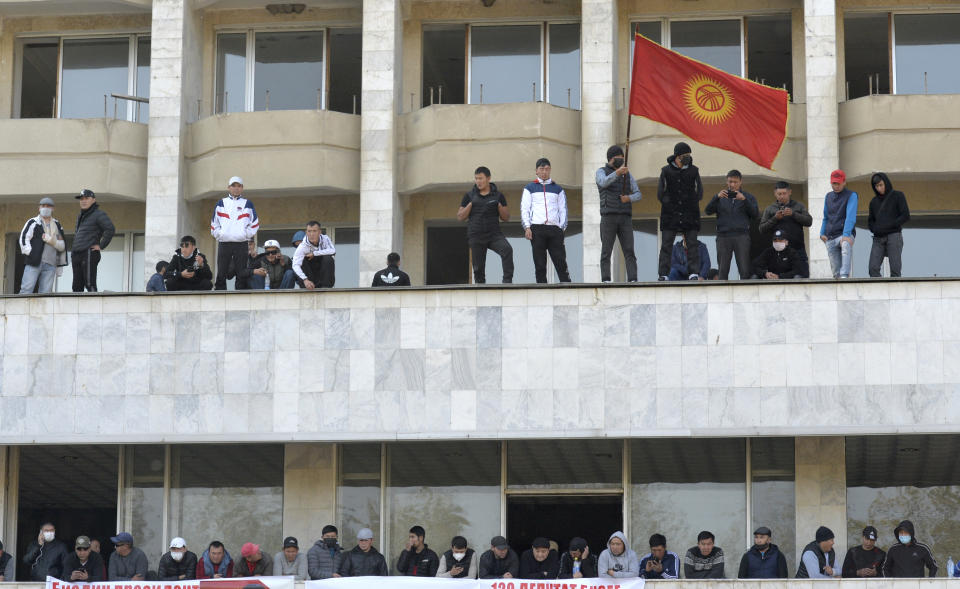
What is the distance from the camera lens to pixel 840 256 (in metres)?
25.6

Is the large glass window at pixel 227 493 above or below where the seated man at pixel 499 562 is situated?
above

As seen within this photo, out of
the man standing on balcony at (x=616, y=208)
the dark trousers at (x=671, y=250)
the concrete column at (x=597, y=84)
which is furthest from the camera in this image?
the concrete column at (x=597, y=84)

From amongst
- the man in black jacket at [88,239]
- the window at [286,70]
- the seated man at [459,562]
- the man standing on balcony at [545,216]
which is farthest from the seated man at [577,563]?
the window at [286,70]

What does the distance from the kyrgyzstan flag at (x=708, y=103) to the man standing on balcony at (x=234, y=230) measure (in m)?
5.84

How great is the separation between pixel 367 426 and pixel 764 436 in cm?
547

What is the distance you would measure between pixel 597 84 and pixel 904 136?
5.05 metres

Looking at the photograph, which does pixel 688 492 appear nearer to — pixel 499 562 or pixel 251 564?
pixel 499 562

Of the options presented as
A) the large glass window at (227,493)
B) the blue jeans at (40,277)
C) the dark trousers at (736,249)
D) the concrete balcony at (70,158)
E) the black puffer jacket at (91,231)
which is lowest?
the large glass window at (227,493)

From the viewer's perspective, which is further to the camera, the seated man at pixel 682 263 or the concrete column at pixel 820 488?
the seated man at pixel 682 263

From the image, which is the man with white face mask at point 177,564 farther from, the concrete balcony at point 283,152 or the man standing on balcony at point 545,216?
the concrete balcony at point 283,152

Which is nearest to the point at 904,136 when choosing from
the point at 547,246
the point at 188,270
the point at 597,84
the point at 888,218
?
the point at 888,218

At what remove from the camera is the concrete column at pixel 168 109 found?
30703mm

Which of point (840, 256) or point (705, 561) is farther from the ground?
point (840, 256)

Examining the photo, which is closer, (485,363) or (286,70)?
(485,363)
